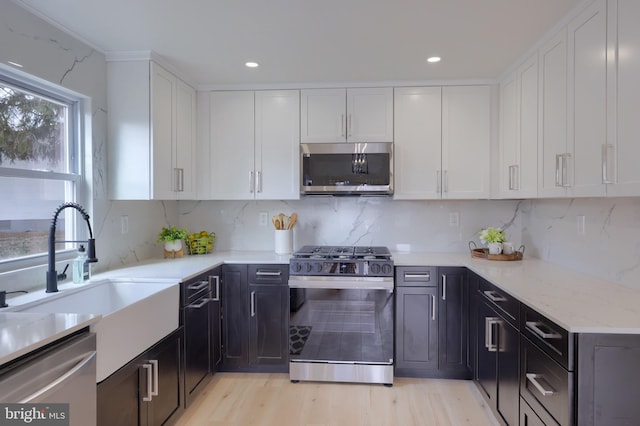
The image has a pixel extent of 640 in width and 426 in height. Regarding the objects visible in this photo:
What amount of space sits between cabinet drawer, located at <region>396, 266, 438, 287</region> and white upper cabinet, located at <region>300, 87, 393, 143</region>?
110cm

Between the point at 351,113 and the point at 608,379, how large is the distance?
2399 mm

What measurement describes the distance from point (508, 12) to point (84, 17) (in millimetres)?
2345

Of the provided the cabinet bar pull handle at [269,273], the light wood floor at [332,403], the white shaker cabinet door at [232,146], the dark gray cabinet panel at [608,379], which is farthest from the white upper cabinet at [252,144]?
the dark gray cabinet panel at [608,379]

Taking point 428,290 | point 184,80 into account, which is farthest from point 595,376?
point 184,80

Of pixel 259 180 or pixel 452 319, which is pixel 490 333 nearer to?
pixel 452 319

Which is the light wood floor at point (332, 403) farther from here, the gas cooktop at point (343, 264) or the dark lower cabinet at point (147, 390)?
the gas cooktop at point (343, 264)

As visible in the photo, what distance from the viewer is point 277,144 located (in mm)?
3104

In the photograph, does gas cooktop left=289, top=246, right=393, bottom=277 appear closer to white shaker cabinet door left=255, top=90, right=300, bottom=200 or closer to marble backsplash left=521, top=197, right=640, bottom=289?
white shaker cabinet door left=255, top=90, right=300, bottom=200

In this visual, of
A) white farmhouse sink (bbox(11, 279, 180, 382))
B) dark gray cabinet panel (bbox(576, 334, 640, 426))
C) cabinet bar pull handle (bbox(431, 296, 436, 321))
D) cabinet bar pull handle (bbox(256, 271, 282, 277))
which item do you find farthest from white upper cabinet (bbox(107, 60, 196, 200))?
dark gray cabinet panel (bbox(576, 334, 640, 426))

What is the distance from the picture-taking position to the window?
187 centimetres

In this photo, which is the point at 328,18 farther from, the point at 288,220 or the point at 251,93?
the point at 288,220

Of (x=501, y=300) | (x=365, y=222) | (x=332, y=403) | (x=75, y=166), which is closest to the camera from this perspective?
(x=501, y=300)

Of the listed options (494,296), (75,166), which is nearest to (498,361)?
(494,296)

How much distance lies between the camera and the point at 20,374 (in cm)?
105
